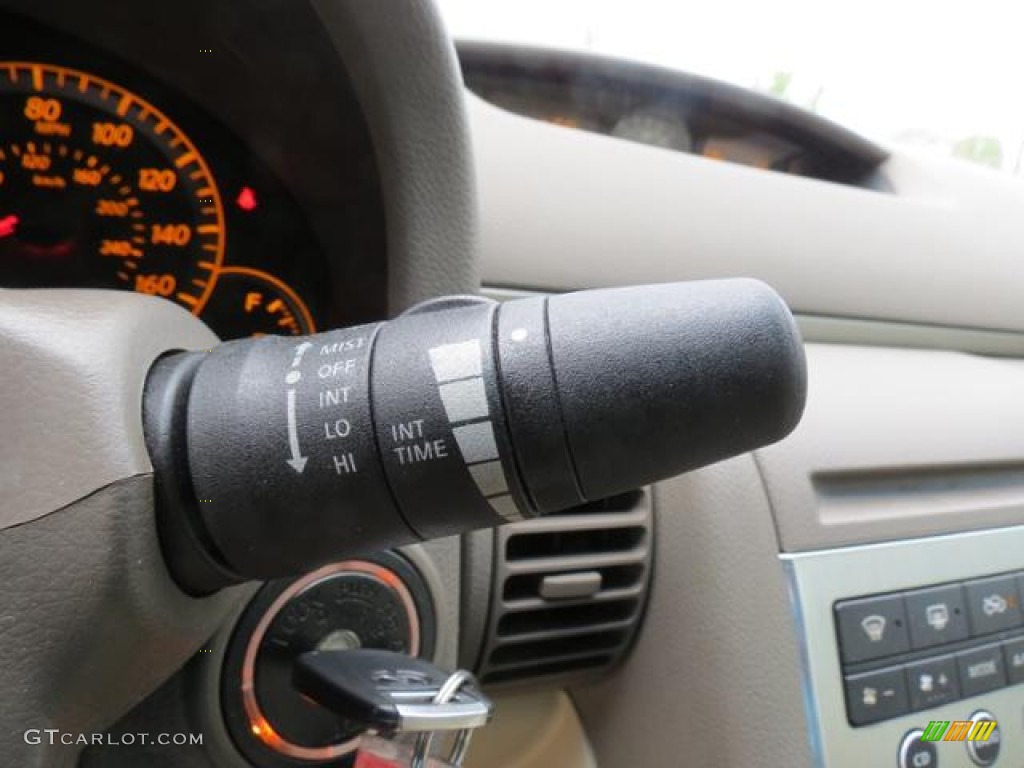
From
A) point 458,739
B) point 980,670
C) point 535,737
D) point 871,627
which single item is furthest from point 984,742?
point 458,739

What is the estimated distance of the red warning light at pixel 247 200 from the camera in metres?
0.72

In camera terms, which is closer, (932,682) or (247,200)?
(247,200)

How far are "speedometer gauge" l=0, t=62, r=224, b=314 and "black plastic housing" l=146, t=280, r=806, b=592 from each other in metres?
0.34

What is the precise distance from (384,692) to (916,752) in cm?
63

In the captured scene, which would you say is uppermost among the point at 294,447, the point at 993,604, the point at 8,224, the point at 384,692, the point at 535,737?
the point at 8,224

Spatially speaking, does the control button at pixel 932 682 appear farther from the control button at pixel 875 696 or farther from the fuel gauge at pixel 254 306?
the fuel gauge at pixel 254 306

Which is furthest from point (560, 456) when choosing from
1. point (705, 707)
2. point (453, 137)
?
point (705, 707)

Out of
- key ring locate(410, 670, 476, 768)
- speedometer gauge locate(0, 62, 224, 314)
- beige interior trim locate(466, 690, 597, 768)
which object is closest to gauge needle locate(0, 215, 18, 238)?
speedometer gauge locate(0, 62, 224, 314)

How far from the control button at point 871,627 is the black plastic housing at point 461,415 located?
57cm

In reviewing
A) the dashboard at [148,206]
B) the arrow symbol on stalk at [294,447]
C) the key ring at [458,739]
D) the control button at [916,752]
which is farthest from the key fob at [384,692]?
the control button at [916,752]

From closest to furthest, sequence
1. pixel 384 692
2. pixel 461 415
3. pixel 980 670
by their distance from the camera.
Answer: pixel 461 415, pixel 384 692, pixel 980 670

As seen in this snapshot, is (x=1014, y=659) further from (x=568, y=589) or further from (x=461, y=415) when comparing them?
(x=461, y=415)

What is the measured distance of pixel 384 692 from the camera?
48cm

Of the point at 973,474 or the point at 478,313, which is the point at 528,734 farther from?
the point at 478,313
